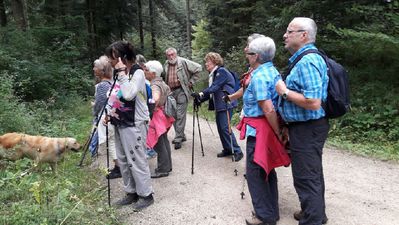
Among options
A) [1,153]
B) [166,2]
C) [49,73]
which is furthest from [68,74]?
[166,2]

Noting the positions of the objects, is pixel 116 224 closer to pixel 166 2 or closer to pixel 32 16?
pixel 32 16

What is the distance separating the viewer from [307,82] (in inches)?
151

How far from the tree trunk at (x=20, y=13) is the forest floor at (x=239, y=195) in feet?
34.2

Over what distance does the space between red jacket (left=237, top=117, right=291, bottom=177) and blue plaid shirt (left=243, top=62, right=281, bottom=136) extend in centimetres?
10

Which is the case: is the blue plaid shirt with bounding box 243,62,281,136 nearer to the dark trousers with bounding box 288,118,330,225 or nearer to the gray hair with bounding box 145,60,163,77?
the dark trousers with bounding box 288,118,330,225

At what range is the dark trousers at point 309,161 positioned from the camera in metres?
4.04

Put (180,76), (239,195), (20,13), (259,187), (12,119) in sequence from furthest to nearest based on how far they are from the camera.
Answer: (20,13) → (180,76) → (12,119) → (239,195) → (259,187)

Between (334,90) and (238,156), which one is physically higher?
(334,90)

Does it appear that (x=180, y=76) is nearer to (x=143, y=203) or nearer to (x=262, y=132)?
(x=143, y=203)

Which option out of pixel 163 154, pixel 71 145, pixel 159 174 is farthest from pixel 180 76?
pixel 71 145

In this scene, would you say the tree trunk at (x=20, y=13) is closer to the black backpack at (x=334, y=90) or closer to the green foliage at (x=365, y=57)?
the green foliage at (x=365, y=57)

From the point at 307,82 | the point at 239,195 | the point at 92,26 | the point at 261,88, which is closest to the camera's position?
the point at 307,82

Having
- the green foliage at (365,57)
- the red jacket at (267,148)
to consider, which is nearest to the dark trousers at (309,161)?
the red jacket at (267,148)

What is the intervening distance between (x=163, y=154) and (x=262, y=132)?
2783 millimetres
